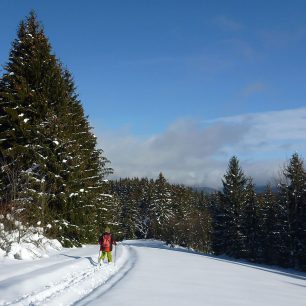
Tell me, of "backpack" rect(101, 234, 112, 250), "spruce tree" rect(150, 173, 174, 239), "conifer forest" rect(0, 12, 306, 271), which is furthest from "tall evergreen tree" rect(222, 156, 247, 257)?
"spruce tree" rect(150, 173, 174, 239)

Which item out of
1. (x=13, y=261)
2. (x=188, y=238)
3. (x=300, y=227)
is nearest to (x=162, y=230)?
(x=188, y=238)

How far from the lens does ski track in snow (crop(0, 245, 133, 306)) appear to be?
8.95m

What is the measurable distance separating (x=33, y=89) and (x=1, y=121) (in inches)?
112

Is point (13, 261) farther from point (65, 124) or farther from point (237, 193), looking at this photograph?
point (237, 193)

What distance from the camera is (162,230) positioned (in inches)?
3263

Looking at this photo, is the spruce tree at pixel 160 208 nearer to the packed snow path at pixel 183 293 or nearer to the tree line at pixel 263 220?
the tree line at pixel 263 220

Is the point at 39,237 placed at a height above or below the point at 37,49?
below

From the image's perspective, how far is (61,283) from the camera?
1119 centimetres

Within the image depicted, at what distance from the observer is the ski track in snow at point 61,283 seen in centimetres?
895

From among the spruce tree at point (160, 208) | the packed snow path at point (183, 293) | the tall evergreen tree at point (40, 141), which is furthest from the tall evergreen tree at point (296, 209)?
the spruce tree at point (160, 208)

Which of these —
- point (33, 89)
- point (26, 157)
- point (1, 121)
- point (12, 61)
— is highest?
Result: point (12, 61)

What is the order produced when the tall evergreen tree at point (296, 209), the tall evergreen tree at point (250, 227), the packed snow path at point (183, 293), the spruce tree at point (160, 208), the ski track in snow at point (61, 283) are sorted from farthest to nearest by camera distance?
the spruce tree at point (160, 208), the tall evergreen tree at point (250, 227), the tall evergreen tree at point (296, 209), the packed snow path at point (183, 293), the ski track in snow at point (61, 283)

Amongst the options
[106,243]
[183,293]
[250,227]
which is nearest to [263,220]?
[250,227]

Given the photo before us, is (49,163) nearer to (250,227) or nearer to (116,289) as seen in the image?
(116,289)
